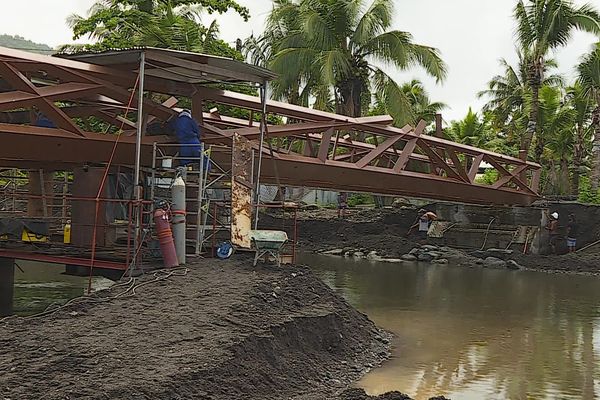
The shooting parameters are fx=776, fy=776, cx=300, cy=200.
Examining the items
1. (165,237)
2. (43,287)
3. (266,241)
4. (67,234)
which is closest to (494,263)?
(43,287)

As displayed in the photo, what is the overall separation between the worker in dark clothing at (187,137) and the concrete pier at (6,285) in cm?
358

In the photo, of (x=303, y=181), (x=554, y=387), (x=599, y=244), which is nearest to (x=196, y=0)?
(x=303, y=181)

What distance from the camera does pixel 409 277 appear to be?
22.0 meters

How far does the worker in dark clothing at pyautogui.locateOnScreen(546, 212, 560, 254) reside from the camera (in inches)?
1125

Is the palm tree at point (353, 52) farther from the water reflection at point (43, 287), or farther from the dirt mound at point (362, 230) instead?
the water reflection at point (43, 287)

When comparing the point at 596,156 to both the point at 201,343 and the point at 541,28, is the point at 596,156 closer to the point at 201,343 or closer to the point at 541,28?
the point at 541,28

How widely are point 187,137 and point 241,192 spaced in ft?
5.56

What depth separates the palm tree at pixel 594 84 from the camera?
30172 mm

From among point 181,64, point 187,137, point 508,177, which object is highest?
point 181,64

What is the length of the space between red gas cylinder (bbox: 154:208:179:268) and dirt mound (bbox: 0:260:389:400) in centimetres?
38

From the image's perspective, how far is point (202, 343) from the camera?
7.91 metres

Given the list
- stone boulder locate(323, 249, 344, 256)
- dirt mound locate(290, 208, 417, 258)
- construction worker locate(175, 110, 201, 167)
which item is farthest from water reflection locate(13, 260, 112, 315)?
dirt mound locate(290, 208, 417, 258)

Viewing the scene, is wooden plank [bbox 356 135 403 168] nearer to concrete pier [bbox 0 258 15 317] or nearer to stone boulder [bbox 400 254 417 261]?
concrete pier [bbox 0 258 15 317]

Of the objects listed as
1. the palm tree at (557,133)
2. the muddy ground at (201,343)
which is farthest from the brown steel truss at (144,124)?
Answer: the palm tree at (557,133)
